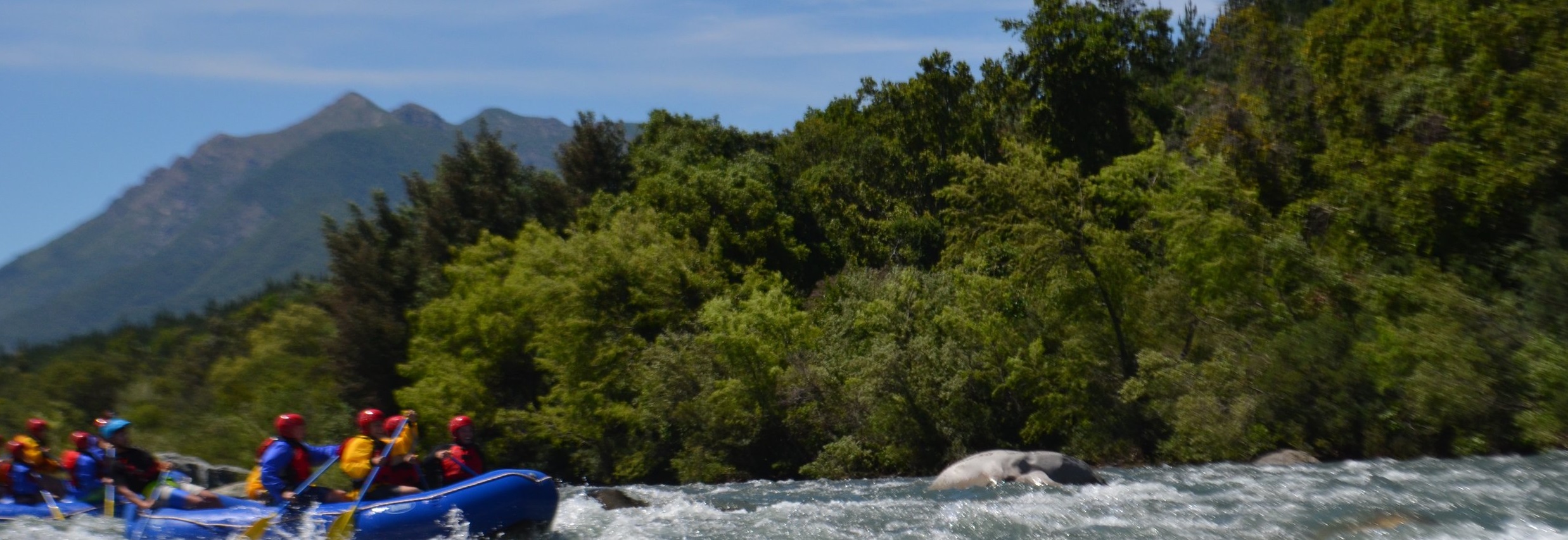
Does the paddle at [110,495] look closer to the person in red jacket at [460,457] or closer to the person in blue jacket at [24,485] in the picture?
the person in blue jacket at [24,485]

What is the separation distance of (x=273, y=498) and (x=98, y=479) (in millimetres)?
5235

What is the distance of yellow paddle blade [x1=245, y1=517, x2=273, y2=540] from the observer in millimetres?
15320

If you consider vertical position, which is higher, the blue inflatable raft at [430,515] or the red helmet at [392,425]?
the red helmet at [392,425]

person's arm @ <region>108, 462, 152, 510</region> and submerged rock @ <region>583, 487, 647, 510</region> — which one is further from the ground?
person's arm @ <region>108, 462, 152, 510</region>

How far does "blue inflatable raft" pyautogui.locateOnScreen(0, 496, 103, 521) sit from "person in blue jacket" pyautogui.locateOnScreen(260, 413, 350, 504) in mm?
5086

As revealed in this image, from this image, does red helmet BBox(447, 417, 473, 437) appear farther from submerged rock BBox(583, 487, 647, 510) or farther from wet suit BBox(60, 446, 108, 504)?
wet suit BBox(60, 446, 108, 504)

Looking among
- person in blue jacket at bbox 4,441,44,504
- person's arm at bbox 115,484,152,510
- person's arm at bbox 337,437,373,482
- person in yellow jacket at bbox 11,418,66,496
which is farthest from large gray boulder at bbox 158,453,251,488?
person's arm at bbox 337,437,373,482

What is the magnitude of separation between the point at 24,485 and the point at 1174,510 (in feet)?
57.3

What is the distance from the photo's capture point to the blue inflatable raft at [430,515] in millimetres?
15102

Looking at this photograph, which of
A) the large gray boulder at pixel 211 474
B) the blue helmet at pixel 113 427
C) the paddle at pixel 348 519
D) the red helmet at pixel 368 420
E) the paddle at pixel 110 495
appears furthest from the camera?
the large gray boulder at pixel 211 474

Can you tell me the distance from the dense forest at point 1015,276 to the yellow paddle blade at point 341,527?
653 inches

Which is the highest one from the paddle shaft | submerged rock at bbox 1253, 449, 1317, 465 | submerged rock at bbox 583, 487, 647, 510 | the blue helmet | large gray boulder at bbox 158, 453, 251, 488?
the blue helmet

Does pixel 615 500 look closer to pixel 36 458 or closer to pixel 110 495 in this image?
pixel 110 495

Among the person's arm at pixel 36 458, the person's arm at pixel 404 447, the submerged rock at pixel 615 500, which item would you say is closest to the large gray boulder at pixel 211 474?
the person's arm at pixel 36 458
